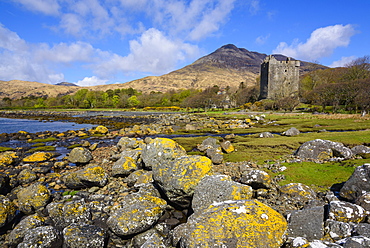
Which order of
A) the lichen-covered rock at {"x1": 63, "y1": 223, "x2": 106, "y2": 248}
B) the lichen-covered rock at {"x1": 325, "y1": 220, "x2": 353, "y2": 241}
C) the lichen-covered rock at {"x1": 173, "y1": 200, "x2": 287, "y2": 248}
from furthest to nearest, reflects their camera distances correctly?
the lichen-covered rock at {"x1": 63, "y1": 223, "x2": 106, "y2": 248} → the lichen-covered rock at {"x1": 325, "y1": 220, "x2": 353, "y2": 241} → the lichen-covered rock at {"x1": 173, "y1": 200, "x2": 287, "y2": 248}

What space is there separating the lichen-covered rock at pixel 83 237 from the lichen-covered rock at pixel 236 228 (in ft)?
11.4

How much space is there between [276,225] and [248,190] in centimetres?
221

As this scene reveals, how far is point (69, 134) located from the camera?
33562 mm

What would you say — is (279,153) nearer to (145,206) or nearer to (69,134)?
(145,206)

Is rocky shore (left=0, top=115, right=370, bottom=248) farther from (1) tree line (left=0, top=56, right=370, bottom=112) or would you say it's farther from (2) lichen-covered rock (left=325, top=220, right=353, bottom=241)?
(1) tree line (left=0, top=56, right=370, bottom=112)

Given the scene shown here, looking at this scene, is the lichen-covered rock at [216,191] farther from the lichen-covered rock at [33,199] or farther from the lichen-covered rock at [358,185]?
the lichen-covered rock at [33,199]

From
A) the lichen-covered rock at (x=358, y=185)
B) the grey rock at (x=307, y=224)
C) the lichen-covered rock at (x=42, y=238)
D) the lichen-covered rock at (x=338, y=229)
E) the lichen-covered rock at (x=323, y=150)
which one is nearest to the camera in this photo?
the lichen-covered rock at (x=338, y=229)

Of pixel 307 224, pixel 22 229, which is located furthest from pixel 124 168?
pixel 307 224

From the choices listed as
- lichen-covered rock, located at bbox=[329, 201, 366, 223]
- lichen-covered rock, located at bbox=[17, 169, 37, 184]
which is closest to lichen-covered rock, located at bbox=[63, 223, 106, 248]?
lichen-covered rock, located at bbox=[329, 201, 366, 223]

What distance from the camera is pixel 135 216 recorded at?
7.50m

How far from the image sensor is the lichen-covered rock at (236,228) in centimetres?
490

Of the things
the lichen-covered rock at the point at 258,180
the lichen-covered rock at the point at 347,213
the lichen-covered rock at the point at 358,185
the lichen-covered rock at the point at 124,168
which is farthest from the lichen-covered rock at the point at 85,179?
the lichen-covered rock at the point at 358,185

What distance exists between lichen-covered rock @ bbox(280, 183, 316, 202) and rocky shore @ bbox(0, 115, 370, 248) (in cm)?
4

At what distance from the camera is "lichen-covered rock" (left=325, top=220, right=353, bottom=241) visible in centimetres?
564
